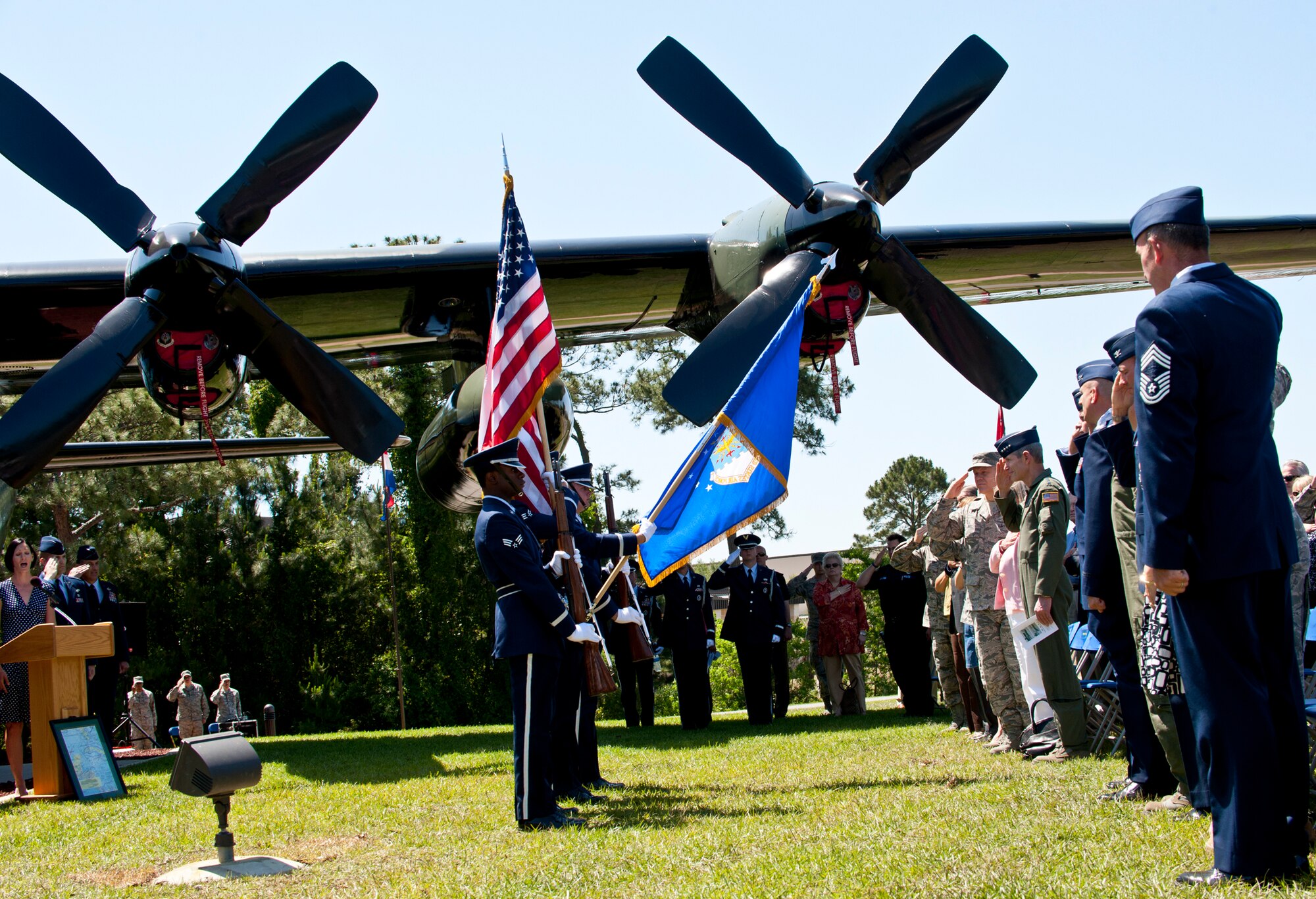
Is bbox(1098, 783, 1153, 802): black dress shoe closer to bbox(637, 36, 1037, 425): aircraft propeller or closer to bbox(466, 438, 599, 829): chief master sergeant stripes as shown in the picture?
bbox(466, 438, 599, 829): chief master sergeant stripes

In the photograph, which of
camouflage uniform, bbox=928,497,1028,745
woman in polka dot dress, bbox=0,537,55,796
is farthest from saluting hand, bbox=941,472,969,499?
woman in polka dot dress, bbox=0,537,55,796

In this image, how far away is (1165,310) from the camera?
322 centimetres

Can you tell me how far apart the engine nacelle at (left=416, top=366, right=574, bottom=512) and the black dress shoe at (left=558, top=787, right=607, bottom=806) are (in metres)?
2.92

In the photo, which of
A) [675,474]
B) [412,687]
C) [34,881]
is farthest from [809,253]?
[412,687]

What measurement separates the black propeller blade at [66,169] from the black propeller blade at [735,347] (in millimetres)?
3761

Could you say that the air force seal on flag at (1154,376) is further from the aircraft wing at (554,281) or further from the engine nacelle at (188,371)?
the engine nacelle at (188,371)

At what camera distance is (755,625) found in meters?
11.9

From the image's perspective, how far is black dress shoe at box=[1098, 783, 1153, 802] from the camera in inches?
190

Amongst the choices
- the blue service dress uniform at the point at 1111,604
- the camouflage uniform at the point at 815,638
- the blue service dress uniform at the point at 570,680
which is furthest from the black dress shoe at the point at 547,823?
the camouflage uniform at the point at 815,638

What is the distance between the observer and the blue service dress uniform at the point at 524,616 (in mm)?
5512

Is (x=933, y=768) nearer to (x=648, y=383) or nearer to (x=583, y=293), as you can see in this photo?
(x=583, y=293)

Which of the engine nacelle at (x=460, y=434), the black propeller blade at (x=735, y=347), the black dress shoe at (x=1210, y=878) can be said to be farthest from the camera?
the engine nacelle at (x=460, y=434)

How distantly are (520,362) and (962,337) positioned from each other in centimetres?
327

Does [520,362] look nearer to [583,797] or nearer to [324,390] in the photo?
[324,390]
